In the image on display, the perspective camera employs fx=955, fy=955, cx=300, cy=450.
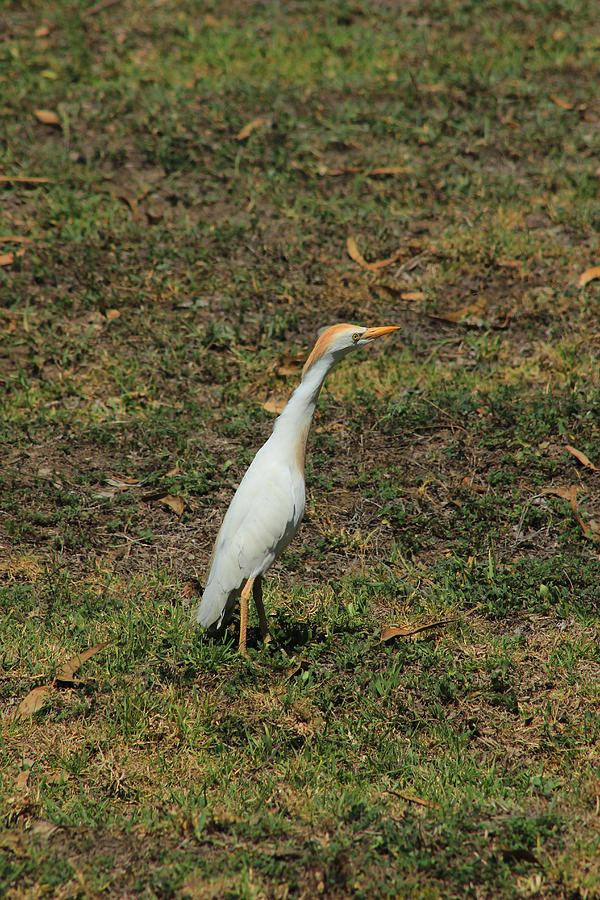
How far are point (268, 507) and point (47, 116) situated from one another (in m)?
5.31

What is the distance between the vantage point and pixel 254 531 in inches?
156

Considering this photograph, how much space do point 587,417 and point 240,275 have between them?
103 inches

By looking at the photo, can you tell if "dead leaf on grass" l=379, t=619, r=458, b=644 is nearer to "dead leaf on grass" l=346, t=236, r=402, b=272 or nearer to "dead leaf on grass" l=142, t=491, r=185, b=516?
"dead leaf on grass" l=142, t=491, r=185, b=516

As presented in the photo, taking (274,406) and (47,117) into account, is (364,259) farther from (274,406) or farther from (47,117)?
(47,117)

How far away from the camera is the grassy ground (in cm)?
333

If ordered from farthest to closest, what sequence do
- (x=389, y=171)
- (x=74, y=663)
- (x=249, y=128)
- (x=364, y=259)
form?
(x=249, y=128) → (x=389, y=171) → (x=364, y=259) → (x=74, y=663)

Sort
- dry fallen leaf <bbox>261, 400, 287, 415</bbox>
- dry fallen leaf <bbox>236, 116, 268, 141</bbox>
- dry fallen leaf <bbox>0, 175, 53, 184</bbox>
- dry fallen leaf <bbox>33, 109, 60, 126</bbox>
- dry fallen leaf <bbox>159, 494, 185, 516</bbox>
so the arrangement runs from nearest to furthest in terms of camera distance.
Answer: dry fallen leaf <bbox>159, 494, 185, 516</bbox> < dry fallen leaf <bbox>261, 400, 287, 415</bbox> < dry fallen leaf <bbox>0, 175, 53, 184</bbox> < dry fallen leaf <bbox>236, 116, 268, 141</bbox> < dry fallen leaf <bbox>33, 109, 60, 126</bbox>

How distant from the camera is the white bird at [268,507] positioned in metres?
3.95

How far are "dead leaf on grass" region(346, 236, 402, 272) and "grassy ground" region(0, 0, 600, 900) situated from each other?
0.12 feet

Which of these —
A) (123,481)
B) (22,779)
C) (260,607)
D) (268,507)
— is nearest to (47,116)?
(123,481)

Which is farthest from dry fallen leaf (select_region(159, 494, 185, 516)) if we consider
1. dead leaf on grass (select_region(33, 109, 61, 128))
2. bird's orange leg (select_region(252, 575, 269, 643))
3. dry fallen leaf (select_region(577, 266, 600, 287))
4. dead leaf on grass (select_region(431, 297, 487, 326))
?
dead leaf on grass (select_region(33, 109, 61, 128))

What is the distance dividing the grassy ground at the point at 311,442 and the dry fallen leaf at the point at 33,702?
0.05 feet

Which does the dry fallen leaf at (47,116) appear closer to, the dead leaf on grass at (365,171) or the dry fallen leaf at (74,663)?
Result: the dead leaf on grass at (365,171)

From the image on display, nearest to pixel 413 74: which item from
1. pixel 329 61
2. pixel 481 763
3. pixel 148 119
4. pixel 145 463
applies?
pixel 329 61
